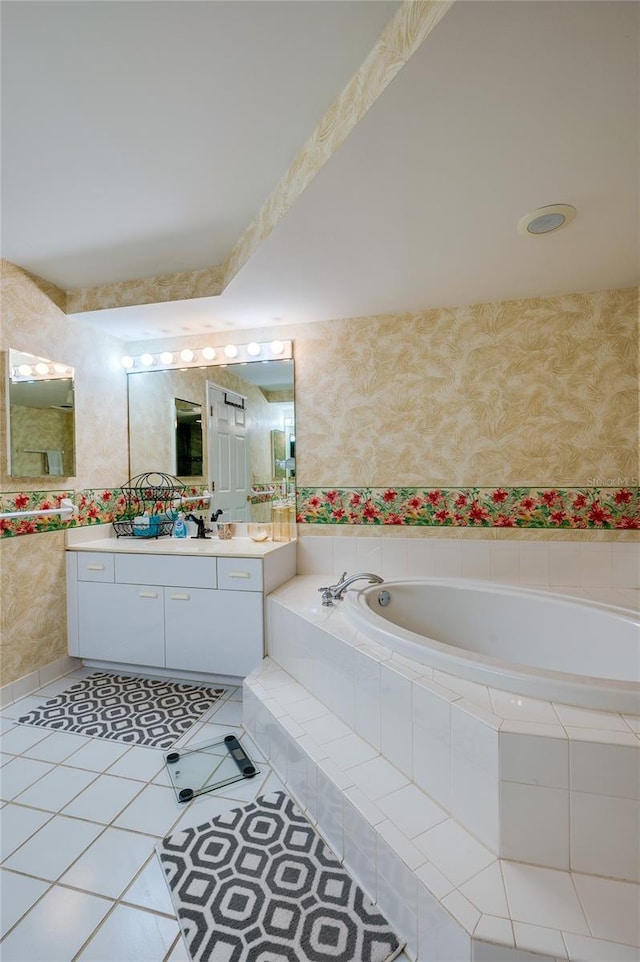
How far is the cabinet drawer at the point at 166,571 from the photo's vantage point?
7.76 feet

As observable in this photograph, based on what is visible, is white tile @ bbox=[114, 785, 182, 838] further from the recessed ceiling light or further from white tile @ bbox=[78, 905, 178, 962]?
the recessed ceiling light

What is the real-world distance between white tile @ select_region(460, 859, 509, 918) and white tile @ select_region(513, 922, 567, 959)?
0.04 metres

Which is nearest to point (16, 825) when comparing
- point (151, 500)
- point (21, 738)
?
point (21, 738)

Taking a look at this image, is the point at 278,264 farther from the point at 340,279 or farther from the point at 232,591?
the point at 232,591

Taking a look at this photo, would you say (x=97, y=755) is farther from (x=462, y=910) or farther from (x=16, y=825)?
(x=462, y=910)

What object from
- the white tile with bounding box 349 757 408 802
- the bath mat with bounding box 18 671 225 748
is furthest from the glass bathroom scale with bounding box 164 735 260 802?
the white tile with bounding box 349 757 408 802

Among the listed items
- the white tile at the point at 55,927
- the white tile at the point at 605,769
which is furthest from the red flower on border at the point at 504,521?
the white tile at the point at 55,927

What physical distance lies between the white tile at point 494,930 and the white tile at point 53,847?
1.19 meters

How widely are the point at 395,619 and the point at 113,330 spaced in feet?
8.28

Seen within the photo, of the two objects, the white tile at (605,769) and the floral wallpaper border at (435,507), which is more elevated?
the floral wallpaper border at (435,507)

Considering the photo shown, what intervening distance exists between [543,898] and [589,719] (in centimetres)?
39

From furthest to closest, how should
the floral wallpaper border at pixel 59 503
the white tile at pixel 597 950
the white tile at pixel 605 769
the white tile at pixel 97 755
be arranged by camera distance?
the floral wallpaper border at pixel 59 503 → the white tile at pixel 97 755 → the white tile at pixel 605 769 → the white tile at pixel 597 950

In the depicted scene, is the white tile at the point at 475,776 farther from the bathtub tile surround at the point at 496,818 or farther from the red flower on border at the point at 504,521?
the red flower on border at the point at 504,521

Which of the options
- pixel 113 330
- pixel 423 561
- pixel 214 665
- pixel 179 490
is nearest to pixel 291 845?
pixel 214 665
